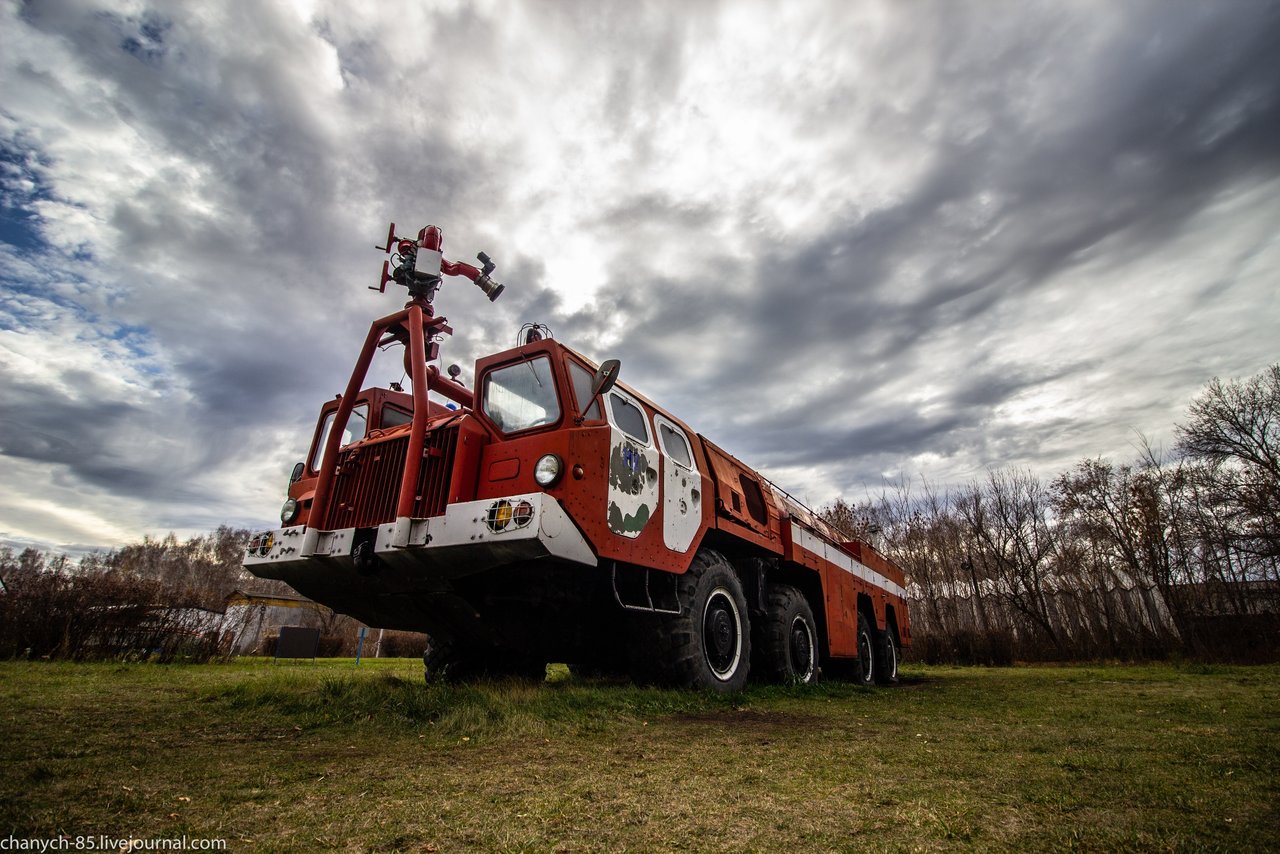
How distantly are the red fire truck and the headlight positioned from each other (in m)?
0.01

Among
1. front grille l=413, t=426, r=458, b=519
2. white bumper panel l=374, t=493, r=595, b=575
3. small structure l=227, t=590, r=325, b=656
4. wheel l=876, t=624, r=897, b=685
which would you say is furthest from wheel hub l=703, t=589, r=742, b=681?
small structure l=227, t=590, r=325, b=656

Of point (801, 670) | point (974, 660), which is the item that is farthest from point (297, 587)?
point (974, 660)

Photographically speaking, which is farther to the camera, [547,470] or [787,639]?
[787,639]

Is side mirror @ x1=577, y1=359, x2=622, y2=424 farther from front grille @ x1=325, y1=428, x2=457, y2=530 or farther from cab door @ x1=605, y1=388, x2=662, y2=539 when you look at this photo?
front grille @ x1=325, y1=428, x2=457, y2=530

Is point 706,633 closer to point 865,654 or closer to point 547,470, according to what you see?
point 547,470

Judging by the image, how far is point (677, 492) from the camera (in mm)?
6211

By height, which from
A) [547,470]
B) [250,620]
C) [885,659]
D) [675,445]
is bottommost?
[885,659]

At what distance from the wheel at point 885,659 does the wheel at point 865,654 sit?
276mm

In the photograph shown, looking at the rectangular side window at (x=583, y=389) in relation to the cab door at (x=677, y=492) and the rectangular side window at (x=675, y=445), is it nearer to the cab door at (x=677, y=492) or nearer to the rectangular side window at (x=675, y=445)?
the cab door at (x=677, y=492)

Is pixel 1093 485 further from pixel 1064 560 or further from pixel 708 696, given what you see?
pixel 708 696

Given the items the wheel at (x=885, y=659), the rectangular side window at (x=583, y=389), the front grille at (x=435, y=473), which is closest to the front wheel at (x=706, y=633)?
the rectangular side window at (x=583, y=389)

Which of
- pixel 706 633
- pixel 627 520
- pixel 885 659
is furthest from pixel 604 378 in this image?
pixel 885 659

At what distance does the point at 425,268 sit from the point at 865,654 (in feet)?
33.9

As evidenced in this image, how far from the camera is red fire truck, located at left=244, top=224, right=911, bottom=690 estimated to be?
4785 mm
